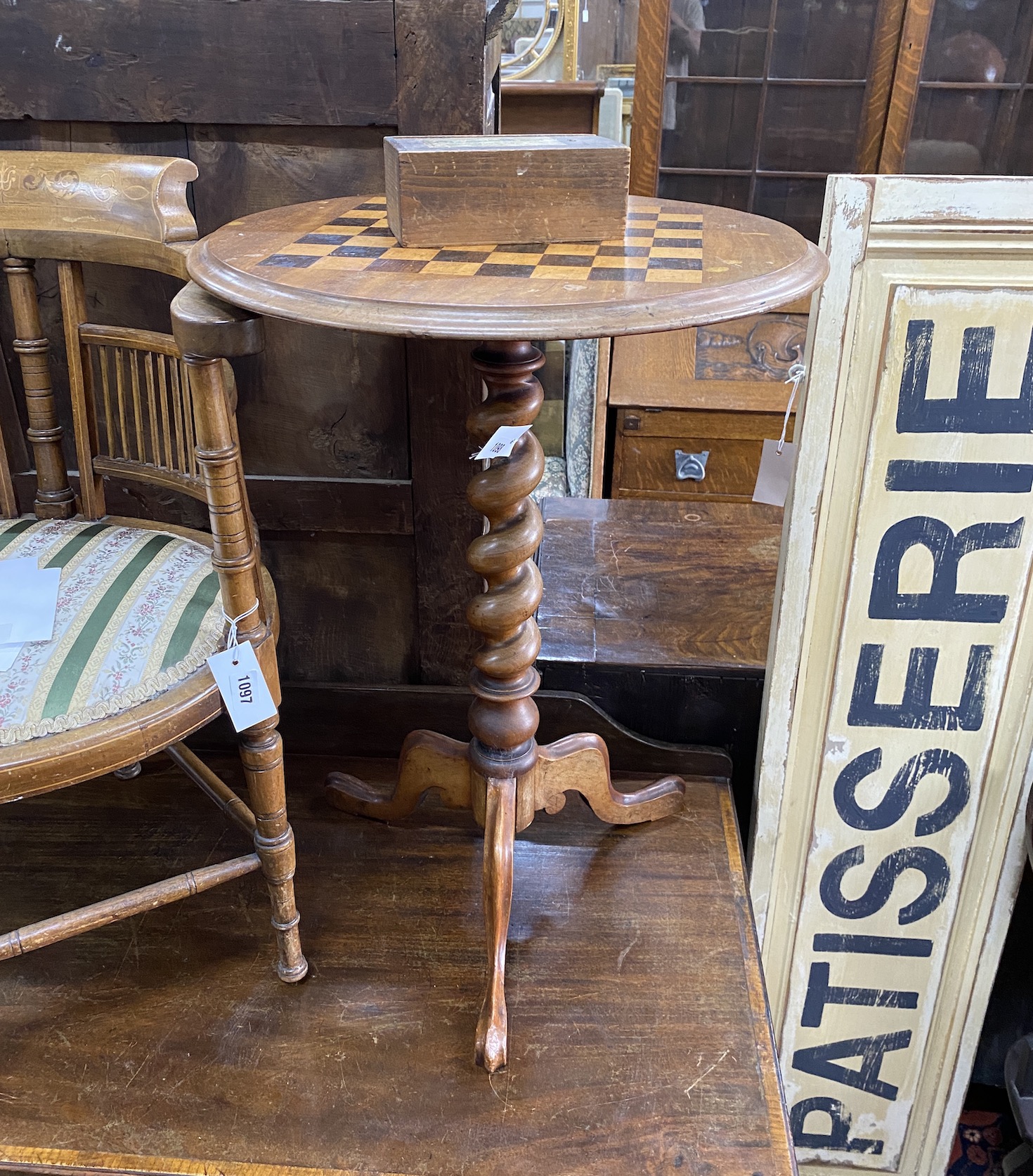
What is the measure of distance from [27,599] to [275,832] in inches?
14.2

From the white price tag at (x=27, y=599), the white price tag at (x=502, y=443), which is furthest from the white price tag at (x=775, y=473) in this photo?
the white price tag at (x=27, y=599)

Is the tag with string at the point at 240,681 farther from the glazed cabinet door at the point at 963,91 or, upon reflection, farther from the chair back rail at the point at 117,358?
the glazed cabinet door at the point at 963,91

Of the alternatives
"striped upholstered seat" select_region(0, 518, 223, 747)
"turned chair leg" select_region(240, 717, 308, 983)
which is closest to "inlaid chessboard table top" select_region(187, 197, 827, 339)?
"striped upholstered seat" select_region(0, 518, 223, 747)

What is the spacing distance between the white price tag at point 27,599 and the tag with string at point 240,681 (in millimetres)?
173

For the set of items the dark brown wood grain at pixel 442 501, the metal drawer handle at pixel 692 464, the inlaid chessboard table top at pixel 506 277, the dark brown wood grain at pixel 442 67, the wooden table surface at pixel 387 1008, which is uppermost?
the dark brown wood grain at pixel 442 67

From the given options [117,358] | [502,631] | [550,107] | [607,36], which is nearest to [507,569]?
[502,631]

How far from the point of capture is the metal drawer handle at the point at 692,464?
262cm

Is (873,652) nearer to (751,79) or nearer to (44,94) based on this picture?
(44,94)

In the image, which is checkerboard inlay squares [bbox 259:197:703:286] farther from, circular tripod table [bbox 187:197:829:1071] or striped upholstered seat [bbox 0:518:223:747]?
striped upholstered seat [bbox 0:518:223:747]

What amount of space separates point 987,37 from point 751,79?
24.3 inches

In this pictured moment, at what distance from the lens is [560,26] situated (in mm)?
3447

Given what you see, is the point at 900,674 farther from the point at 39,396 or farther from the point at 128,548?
the point at 39,396

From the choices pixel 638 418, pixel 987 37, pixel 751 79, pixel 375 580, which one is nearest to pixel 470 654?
pixel 375 580

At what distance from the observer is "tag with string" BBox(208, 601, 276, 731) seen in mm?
979
